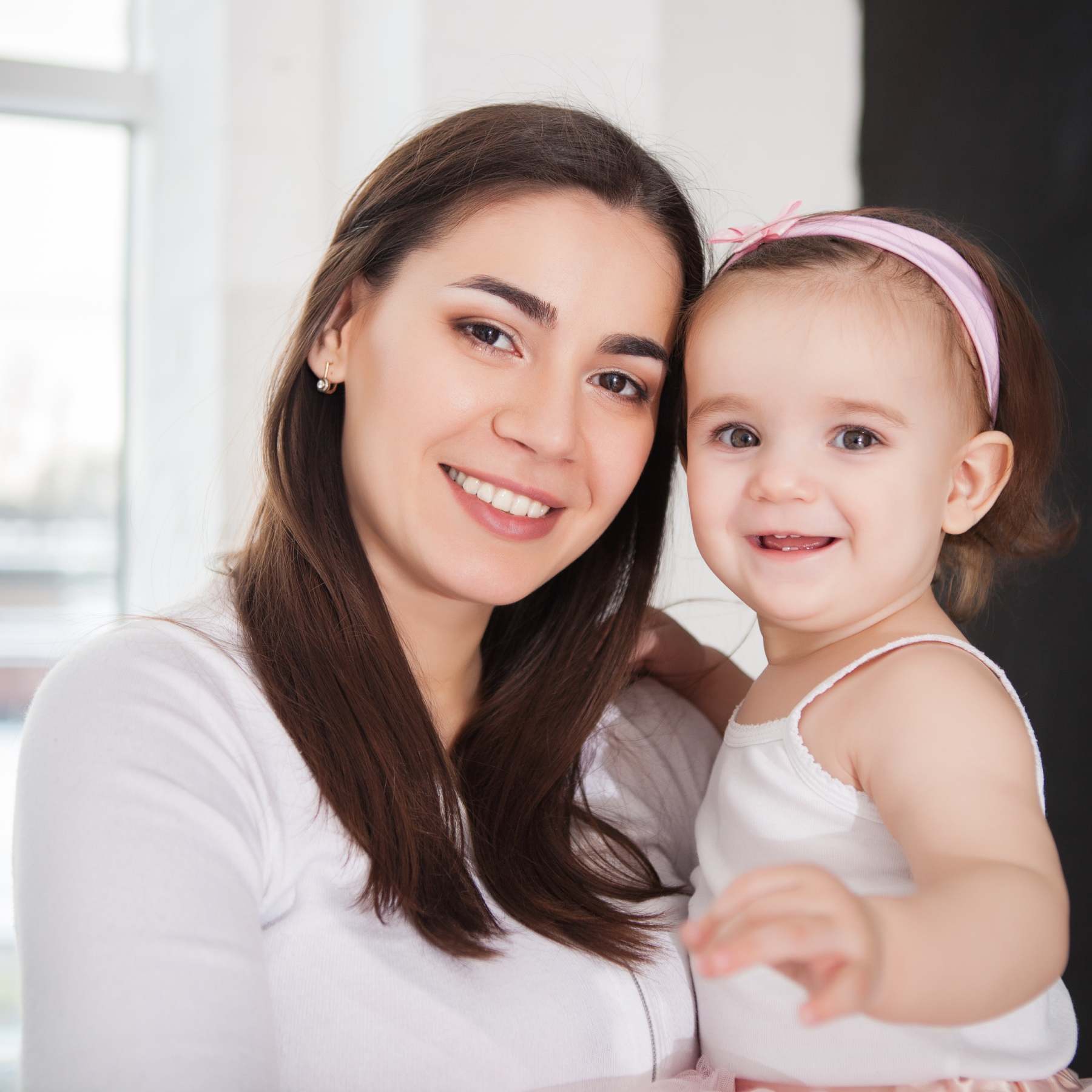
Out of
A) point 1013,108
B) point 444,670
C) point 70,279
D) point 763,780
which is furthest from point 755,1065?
point 70,279

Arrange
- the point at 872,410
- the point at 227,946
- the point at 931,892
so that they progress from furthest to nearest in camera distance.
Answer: the point at 872,410, the point at 227,946, the point at 931,892

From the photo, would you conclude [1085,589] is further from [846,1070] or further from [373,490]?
[373,490]

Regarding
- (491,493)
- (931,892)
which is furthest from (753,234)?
(931,892)

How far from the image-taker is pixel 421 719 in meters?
1.30

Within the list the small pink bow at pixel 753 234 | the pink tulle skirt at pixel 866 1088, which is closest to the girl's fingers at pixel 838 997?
the pink tulle skirt at pixel 866 1088

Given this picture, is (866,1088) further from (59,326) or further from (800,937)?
(59,326)

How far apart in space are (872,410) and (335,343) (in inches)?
25.5

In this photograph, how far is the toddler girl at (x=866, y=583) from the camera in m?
0.97

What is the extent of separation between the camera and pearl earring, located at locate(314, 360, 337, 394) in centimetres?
142

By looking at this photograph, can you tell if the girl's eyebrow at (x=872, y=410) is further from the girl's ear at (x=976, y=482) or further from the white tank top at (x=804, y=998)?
the white tank top at (x=804, y=998)

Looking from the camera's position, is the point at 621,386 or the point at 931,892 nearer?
the point at 931,892

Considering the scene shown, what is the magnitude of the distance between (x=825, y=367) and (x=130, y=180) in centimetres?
239

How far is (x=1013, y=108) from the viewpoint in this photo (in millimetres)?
1757

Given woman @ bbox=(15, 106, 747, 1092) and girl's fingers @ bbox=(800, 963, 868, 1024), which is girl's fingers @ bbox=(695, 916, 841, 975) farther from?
woman @ bbox=(15, 106, 747, 1092)
